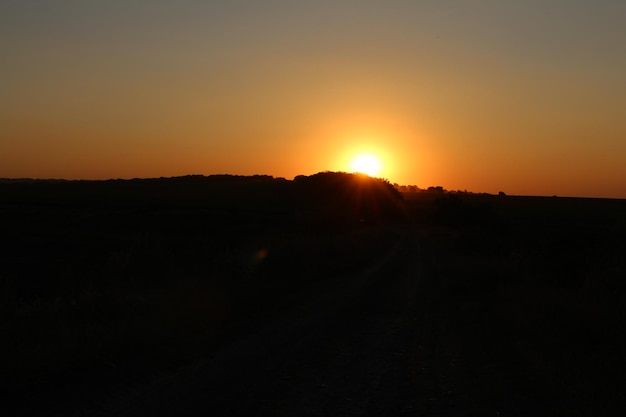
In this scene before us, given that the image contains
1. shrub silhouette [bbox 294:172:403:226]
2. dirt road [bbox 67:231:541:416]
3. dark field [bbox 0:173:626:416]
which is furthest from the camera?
shrub silhouette [bbox 294:172:403:226]

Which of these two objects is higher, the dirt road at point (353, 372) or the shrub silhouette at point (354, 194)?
the shrub silhouette at point (354, 194)

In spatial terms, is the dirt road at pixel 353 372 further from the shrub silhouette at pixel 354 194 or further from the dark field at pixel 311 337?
the shrub silhouette at pixel 354 194

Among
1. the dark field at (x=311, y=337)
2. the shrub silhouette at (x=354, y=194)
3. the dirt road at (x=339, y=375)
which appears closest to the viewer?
the dirt road at (x=339, y=375)

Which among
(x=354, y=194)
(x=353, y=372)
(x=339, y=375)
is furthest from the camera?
(x=354, y=194)

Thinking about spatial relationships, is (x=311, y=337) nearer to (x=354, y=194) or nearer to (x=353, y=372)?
(x=353, y=372)

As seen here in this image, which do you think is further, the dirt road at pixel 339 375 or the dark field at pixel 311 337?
the dark field at pixel 311 337

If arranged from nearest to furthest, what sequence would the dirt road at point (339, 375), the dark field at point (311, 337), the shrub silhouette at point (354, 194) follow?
the dirt road at point (339, 375), the dark field at point (311, 337), the shrub silhouette at point (354, 194)

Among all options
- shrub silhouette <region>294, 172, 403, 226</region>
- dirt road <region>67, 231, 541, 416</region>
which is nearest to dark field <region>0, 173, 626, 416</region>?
dirt road <region>67, 231, 541, 416</region>

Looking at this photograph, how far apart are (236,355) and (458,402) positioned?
410 cm

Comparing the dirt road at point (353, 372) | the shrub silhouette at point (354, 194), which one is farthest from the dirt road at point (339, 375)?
the shrub silhouette at point (354, 194)

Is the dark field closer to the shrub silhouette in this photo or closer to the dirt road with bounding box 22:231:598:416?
the dirt road with bounding box 22:231:598:416

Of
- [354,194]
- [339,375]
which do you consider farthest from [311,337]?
[354,194]

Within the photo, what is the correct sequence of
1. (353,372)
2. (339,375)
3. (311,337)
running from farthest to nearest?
1. (311,337)
2. (353,372)
3. (339,375)

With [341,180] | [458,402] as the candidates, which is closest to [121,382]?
[458,402]
